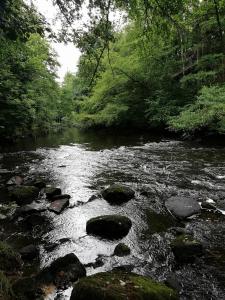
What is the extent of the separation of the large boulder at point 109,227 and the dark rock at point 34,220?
1195mm

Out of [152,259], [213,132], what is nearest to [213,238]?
[152,259]

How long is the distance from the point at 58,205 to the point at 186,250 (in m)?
3.58

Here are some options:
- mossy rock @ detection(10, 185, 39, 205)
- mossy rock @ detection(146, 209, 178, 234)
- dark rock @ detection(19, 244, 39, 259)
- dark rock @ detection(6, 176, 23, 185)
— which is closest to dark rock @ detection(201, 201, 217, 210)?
mossy rock @ detection(146, 209, 178, 234)

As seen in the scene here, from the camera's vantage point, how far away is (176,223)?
639 centimetres

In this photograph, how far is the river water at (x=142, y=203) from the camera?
187 inches

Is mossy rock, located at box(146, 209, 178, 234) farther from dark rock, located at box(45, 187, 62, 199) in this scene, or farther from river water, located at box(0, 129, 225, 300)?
dark rock, located at box(45, 187, 62, 199)

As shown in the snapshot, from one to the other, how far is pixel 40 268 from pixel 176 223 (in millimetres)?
3013

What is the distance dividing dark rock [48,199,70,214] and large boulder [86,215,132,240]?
1385 millimetres

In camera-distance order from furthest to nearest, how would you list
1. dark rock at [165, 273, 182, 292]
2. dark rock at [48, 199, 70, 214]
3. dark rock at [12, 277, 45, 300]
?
1. dark rock at [48, 199, 70, 214]
2. dark rock at [165, 273, 182, 292]
3. dark rock at [12, 277, 45, 300]

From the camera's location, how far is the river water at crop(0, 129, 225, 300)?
15.6ft

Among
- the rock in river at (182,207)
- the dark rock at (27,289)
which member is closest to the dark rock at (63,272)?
the dark rock at (27,289)

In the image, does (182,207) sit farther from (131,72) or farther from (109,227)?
(131,72)

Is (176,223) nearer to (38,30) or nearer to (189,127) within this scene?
(38,30)

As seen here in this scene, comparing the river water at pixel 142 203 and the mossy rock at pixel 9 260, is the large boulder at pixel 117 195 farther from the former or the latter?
the mossy rock at pixel 9 260
